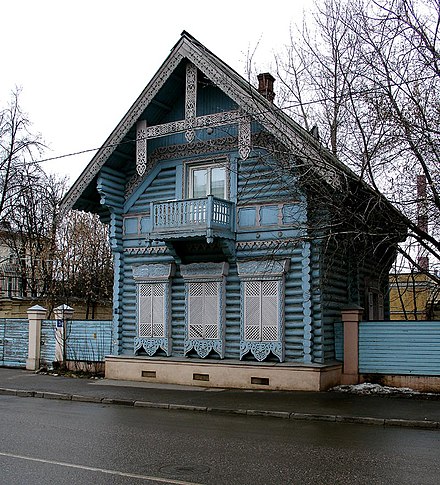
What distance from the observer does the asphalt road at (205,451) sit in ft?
25.1

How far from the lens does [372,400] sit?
15.2 metres

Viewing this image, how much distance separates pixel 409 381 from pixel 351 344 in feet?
5.91

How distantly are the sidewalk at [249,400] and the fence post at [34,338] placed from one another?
3.11 m

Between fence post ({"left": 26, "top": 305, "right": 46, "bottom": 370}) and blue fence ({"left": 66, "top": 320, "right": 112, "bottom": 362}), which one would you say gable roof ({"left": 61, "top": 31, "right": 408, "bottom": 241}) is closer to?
blue fence ({"left": 66, "top": 320, "right": 112, "bottom": 362})

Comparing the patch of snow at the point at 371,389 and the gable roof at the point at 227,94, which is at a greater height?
the gable roof at the point at 227,94

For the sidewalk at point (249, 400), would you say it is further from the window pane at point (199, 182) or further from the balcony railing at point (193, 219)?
the window pane at point (199, 182)

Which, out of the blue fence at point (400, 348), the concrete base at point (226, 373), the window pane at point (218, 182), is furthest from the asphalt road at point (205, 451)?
the window pane at point (218, 182)

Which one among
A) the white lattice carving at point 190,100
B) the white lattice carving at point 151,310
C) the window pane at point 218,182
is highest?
the white lattice carving at point 190,100

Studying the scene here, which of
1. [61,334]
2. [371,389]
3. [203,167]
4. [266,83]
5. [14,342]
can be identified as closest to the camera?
[371,389]

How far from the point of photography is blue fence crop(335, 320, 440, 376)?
54.5 ft

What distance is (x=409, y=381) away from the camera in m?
16.8

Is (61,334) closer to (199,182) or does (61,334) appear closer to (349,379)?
(199,182)

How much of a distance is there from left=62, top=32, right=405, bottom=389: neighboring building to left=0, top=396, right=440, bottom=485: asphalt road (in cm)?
489

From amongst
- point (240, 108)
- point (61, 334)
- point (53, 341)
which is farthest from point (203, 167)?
point (53, 341)
